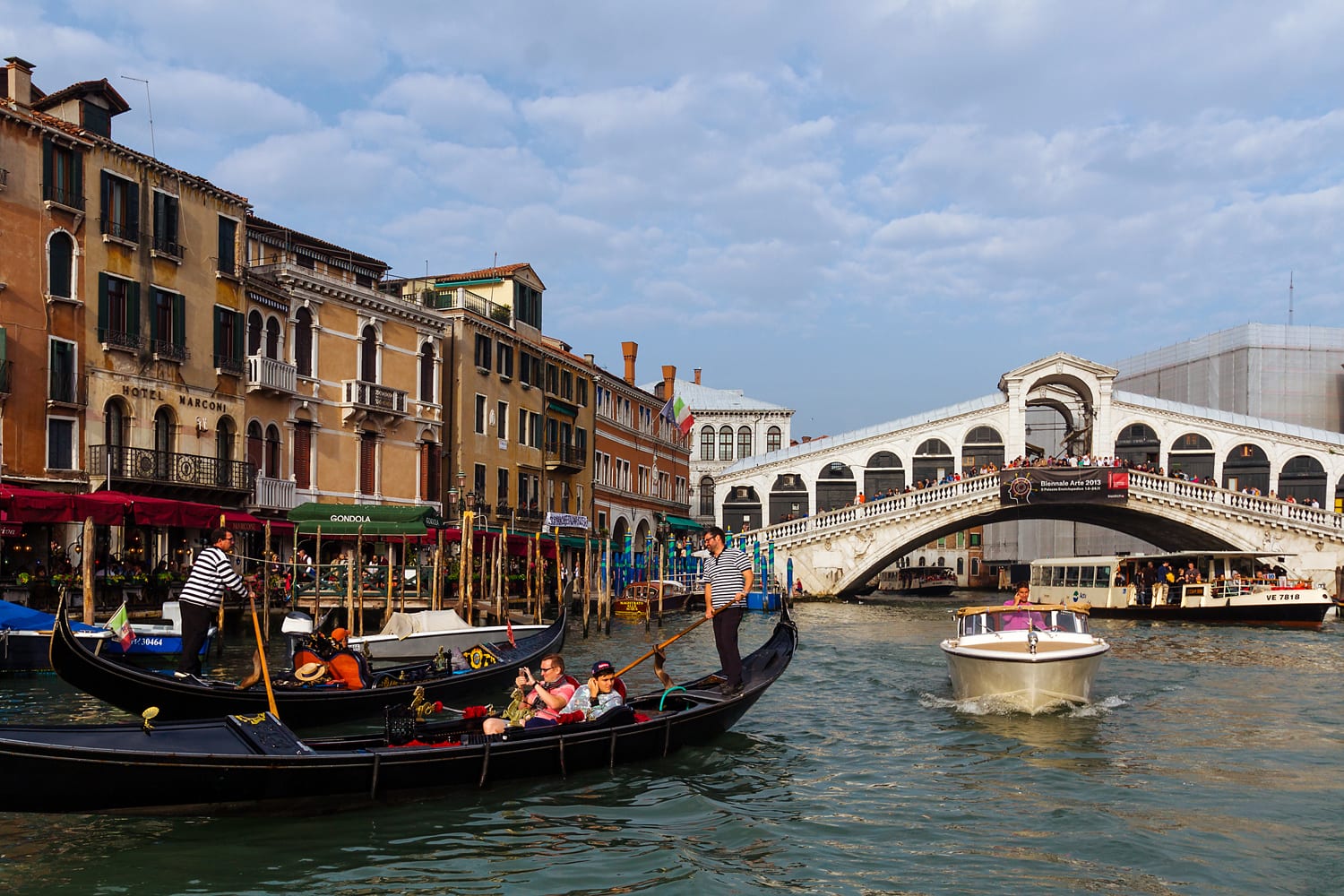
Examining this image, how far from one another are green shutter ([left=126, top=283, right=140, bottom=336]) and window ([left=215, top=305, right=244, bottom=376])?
1593 mm

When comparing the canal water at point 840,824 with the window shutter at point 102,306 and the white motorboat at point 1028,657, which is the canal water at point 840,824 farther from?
the window shutter at point 102,306

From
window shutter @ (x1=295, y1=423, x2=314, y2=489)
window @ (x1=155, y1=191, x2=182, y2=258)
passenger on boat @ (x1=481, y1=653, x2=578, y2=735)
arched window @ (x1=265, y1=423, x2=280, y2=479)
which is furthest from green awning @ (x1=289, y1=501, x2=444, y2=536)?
passenger on boat @ (x1=481, y1=653, x2=578, y2=735)

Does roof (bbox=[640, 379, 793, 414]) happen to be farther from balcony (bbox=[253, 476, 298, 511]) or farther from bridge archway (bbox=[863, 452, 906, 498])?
balcony (bbox=[253, 476, 298, 511])

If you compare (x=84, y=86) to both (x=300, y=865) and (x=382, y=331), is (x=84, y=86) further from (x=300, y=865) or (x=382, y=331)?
(x=300, y=865)

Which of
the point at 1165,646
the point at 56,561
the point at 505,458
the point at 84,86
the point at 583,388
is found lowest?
the point at 1165,646

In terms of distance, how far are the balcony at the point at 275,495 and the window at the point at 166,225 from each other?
378cm

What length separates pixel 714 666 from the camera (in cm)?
1516

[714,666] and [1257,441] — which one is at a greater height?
[1257,441]

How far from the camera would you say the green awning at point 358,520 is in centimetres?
1739

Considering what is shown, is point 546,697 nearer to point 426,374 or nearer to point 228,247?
point 228,247

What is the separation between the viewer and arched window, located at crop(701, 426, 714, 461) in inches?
1841

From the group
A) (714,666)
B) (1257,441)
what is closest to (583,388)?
(714,666)

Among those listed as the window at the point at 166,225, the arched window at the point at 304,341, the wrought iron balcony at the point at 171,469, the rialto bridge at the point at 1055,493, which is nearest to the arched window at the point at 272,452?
the wrought iron balcony at the point at 171,469

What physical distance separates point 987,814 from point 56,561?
1259 cm
